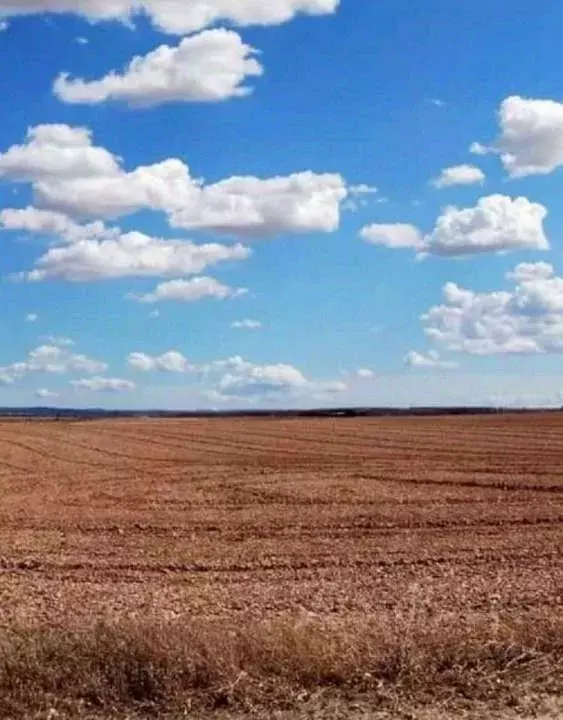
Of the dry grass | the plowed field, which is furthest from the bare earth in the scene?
the dry grass

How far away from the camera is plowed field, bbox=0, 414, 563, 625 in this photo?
A: 530 inches

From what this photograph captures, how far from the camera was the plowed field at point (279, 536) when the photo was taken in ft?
44.2

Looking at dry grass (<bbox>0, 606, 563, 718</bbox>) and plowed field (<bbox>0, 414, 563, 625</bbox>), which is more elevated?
dry grass (<bbox>0, 606, 563, 718</bbox>)

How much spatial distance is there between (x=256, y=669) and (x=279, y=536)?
1149 cm

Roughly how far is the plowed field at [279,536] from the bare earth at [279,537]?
0.14 feet

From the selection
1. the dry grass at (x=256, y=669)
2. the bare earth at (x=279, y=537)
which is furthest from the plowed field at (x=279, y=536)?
the dry grass at (x=256, y=669)

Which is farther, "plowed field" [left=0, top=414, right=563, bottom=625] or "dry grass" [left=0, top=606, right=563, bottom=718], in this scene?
"plowed field" [left=0, top=414, right=563, bottom=625]

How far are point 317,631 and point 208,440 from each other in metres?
47.6

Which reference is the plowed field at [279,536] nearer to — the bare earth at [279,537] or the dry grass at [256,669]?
the bare earth at [279,537]

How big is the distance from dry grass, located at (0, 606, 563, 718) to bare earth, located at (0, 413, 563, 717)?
3.41 metres

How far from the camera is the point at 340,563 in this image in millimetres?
16312

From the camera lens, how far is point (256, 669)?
7.93 metres

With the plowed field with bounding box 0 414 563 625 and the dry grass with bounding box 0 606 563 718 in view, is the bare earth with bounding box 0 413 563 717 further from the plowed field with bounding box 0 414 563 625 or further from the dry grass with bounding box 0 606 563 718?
the dry grass with bounding box 0 606 563 718

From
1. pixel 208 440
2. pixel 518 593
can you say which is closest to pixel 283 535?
pixel 518 593
